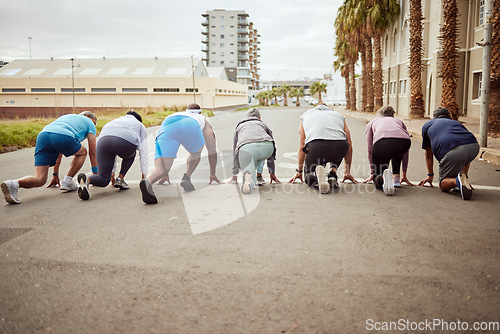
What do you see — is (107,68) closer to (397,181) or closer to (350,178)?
(350,178)

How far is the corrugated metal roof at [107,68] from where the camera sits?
72188 millimetres

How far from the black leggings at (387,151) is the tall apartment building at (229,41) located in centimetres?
12327

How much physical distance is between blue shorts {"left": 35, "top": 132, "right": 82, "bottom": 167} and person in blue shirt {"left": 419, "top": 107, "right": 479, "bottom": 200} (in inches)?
225

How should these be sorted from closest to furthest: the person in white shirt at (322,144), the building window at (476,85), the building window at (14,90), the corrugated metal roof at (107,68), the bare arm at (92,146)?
the person in white shirt at (322,144), the bare arm at (92,146), the building window at (476,85), the building window at (14,90), the corrugated metal roof at (107,68)

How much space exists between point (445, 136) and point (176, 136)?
166 inches

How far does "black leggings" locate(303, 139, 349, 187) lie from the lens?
295 inches

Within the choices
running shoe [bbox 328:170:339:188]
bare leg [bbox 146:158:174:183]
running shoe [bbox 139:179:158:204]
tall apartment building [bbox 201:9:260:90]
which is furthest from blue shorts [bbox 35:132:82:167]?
tall apartment building [bbox 201:9:260:90]

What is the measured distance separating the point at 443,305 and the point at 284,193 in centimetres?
433

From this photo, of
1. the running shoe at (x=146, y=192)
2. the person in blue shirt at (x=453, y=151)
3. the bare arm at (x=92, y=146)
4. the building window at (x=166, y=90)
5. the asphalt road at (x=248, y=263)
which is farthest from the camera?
the building window at (x=166, y=90)

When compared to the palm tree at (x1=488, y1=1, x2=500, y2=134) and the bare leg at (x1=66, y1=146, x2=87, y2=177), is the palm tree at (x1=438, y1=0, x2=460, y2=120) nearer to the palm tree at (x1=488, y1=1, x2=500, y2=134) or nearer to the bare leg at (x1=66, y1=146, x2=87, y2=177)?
the palm tree at (x1=488, y1=1, x2=500, y2=134)

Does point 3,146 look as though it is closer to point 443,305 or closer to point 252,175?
point 252,175

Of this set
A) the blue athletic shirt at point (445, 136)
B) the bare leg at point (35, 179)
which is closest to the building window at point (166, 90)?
the bare leg at point (35, 179)

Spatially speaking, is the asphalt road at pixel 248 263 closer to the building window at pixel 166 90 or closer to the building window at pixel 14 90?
the building window at pixel 166 90

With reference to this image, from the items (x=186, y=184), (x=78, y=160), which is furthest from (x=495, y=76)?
(x=78, y=160)
